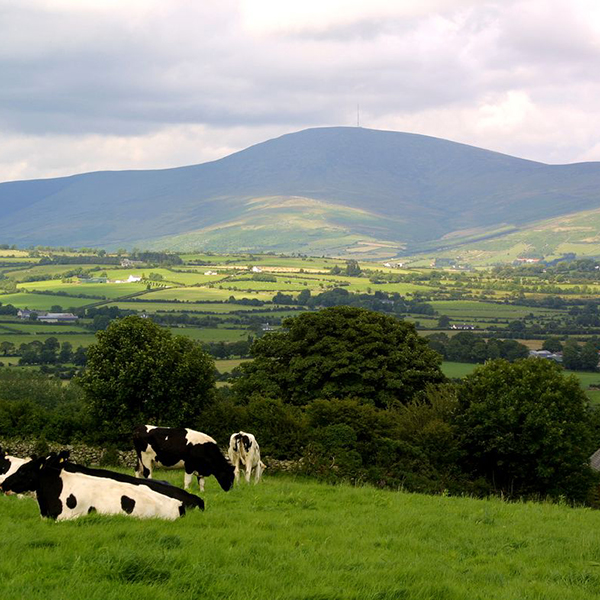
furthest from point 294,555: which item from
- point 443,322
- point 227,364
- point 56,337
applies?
point 443,322

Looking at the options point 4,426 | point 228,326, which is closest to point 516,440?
point 4,426

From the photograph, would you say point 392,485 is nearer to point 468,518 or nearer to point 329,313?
point 468,518

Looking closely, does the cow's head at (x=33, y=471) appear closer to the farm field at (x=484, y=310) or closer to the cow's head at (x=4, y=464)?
the cow's head at (x=4, y=464)

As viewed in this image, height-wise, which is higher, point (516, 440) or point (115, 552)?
point (115, 552)

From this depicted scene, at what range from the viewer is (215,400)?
40781 mm

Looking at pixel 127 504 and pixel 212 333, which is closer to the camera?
pixel 127 504

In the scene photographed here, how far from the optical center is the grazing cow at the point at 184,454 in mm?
22062

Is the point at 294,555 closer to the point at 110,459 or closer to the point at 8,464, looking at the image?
the point at 8,464

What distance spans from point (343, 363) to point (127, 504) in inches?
1434

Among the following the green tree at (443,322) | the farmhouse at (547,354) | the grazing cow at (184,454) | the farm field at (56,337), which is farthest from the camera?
the green tree at (443,322)

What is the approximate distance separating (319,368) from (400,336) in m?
6.48

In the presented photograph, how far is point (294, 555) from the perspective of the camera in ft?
43.4

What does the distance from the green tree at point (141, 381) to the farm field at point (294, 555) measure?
64.5 ft

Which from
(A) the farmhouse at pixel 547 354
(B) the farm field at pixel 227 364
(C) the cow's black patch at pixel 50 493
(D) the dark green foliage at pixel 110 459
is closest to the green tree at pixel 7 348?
(B) the farm field at pixel 227 364
